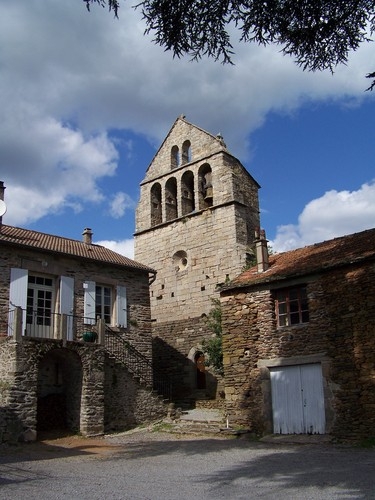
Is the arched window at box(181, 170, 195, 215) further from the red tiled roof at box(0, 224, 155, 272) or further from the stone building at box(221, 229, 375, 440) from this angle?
the stone building at box(221, 229, 375, 440)

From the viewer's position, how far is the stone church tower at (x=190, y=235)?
863 inches

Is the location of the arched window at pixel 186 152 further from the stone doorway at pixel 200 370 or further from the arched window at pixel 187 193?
the stone doorway at pixel 200 370

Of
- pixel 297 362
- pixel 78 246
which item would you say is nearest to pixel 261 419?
pixel 297 362

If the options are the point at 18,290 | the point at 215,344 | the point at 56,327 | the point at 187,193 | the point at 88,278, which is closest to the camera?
the point at 18,290

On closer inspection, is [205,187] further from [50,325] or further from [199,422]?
[199,422]

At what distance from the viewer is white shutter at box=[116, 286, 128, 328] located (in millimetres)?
18453

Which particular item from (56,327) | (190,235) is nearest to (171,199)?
(190,235)

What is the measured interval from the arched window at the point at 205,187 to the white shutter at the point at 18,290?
9.83 metres

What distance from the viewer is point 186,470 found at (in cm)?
946

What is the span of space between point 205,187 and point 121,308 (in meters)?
8.37

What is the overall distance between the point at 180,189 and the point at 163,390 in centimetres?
915

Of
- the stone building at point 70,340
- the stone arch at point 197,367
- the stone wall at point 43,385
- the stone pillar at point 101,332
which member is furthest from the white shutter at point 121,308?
the stone arch at point 197,367

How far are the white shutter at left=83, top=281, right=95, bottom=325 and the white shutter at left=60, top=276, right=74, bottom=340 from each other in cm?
52

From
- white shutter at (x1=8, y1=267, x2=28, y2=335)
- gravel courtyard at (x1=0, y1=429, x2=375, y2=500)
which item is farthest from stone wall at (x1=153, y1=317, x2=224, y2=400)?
white shutter at (x1=8, y1=267, x2=28, y2=335)
